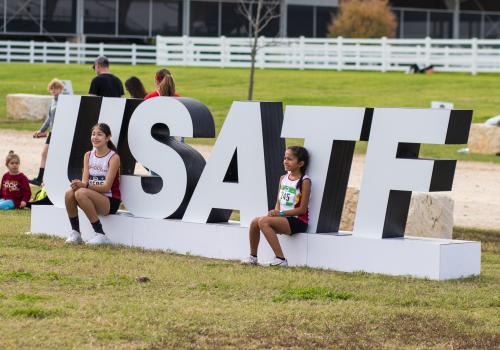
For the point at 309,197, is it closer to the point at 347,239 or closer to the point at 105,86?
the point at 347,239

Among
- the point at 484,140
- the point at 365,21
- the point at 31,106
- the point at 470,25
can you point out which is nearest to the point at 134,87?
the point at 484,140

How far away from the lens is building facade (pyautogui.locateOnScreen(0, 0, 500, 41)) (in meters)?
52.0

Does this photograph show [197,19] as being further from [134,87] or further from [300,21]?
[134,87]

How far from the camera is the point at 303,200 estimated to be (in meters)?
10.2

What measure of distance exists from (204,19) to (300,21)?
476 cm

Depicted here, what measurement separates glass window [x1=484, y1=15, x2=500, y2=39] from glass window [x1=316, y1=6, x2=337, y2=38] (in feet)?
27.4

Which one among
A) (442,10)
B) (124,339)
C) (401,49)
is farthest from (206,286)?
(442,10)

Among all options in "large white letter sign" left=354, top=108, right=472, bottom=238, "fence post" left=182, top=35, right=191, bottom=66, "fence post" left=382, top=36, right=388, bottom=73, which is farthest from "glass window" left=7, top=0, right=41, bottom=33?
"large white letter sign" left=354, top=108, right=472, bottom=238

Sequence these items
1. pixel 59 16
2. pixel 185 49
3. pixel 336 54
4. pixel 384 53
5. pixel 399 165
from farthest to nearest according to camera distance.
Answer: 1. pixel 59 16
2. pixel 185 49
3. pixel 336 54
4. pixel 384 53
5. pixel 399 165

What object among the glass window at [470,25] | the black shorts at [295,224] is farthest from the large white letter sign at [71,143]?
the glass window at [470,25]

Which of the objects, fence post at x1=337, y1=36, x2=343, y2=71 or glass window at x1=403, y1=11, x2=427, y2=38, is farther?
glass window at x1=403, y1=11, x2=427, y2=38

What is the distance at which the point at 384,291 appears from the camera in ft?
Result: 29.7

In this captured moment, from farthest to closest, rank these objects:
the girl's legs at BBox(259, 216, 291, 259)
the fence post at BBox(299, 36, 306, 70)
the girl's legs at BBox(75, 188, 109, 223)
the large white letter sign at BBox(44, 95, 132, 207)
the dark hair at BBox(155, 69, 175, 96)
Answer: the fence post at BBox(299, 36, 306, 70) < the dark hair at BBox(155, 69, 175, 96) < the large white letter sign at BBox(44, 95, 132, 207) < the girl's legs at BBox(75, 188, 109, 223) < the girl's legs at BBox(259, 216, 291, 259)

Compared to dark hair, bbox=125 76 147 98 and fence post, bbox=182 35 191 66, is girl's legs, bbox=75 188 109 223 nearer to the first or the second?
dark hair, bbox=125 76 147 98
